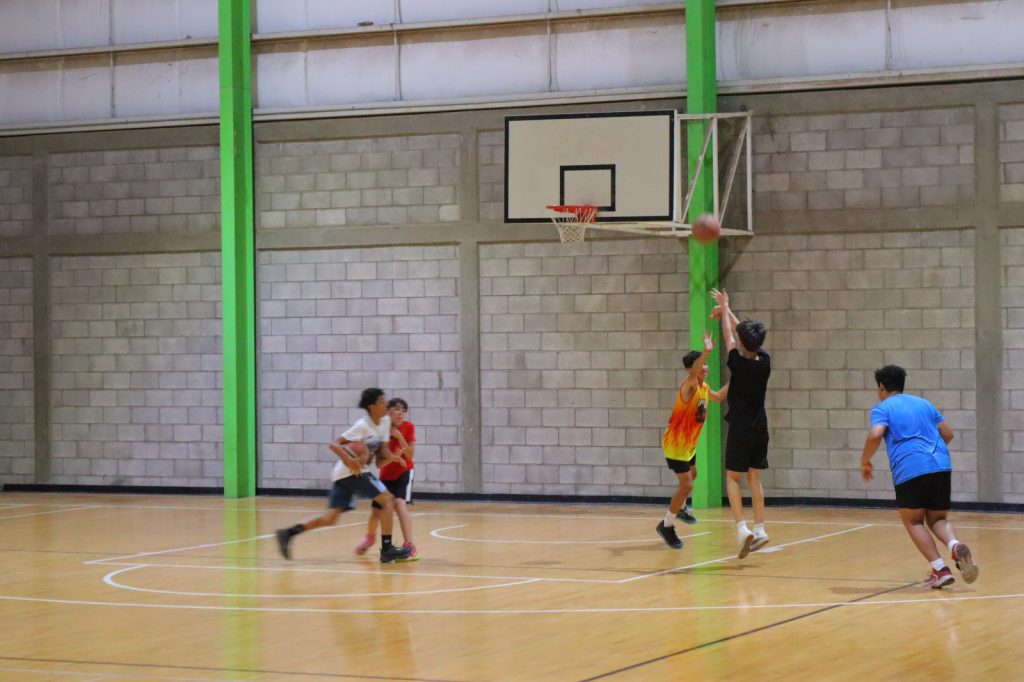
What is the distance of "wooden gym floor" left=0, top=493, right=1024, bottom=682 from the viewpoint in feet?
25.6

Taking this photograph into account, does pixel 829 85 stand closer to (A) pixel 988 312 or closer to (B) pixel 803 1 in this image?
(B) pixel 803 1

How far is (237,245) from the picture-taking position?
1898 cm

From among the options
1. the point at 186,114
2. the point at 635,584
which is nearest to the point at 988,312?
the point at 635,584

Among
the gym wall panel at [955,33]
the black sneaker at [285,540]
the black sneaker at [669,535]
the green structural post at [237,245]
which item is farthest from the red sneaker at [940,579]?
the green structural post at [237,245]

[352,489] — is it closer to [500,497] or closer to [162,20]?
[500,497]

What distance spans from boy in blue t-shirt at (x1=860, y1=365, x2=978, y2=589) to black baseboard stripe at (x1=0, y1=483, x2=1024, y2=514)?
6386 millimetres

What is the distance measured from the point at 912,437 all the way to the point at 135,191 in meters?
12.7

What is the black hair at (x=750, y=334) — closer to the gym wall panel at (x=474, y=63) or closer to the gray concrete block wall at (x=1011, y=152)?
the gray concrete block wall at (x=1011, y=152)

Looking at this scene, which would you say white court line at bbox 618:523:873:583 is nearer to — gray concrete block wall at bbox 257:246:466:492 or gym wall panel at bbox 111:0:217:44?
gray concrete block wall at bbox 257:246:466:492

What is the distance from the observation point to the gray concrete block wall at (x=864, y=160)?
1625 cm

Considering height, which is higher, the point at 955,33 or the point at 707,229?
the point at 955,33

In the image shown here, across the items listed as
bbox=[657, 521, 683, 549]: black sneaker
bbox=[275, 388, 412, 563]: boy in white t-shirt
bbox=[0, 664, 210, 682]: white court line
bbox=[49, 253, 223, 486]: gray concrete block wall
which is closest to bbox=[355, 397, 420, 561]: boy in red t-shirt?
bbox=[275, 388, 412, 563]: boy in white t-shirt

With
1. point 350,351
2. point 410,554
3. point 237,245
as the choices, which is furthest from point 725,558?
point 237,245

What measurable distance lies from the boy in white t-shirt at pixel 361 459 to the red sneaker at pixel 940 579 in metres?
4.33
